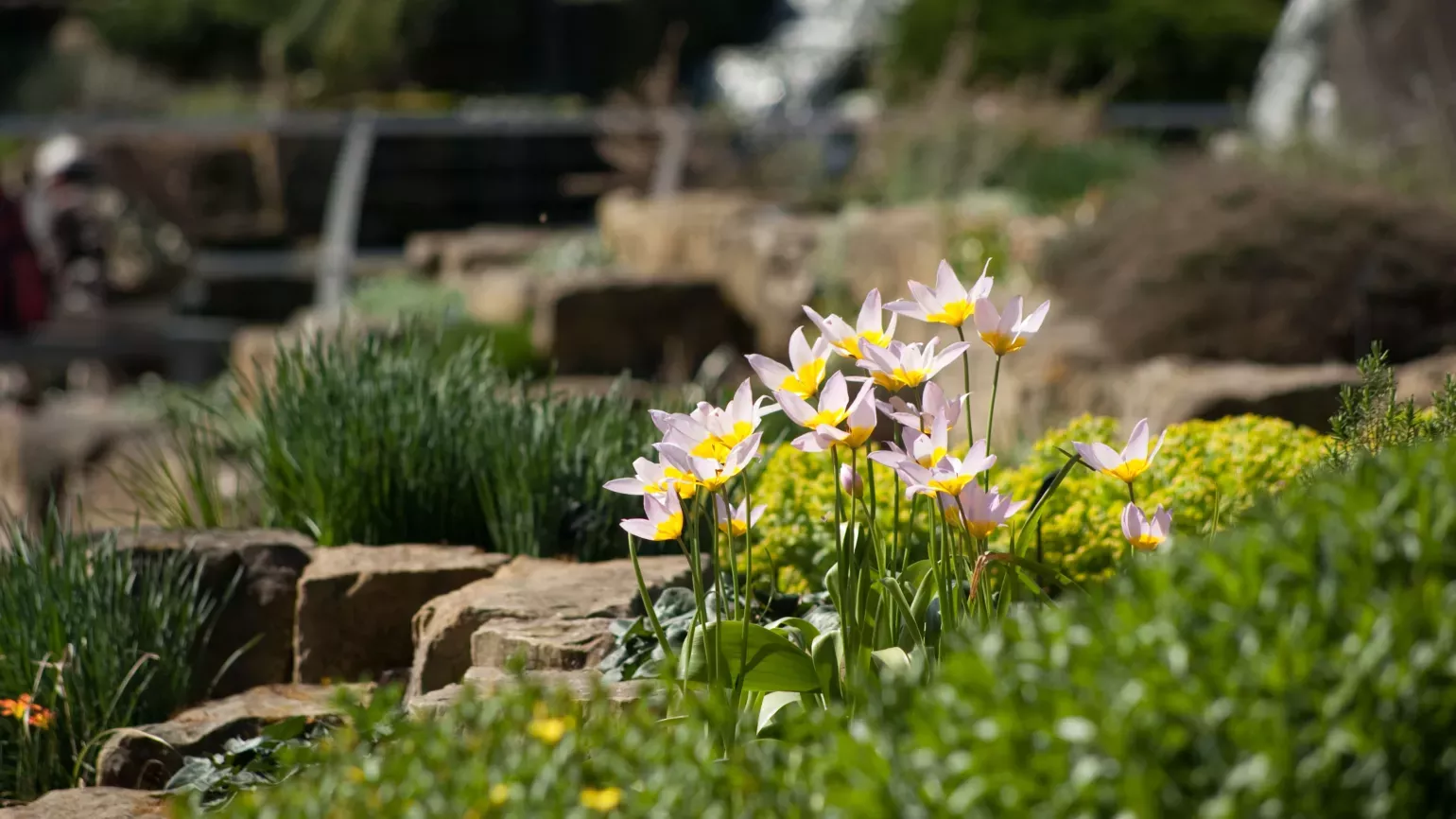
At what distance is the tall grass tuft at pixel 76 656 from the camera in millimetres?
3189

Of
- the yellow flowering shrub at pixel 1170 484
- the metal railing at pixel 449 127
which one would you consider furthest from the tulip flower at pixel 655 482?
the metal railing at pixel 449 127

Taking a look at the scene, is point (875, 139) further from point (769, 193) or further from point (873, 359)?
point (873, 359)

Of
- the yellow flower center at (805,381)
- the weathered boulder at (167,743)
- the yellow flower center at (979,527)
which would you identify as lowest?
the weathered boulder at (167,743)

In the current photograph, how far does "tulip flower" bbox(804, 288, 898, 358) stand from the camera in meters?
2.34

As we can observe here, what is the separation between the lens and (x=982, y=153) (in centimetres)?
1100

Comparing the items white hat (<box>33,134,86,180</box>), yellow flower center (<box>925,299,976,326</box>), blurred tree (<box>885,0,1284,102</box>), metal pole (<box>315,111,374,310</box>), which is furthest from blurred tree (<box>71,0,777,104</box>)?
yellow flower center (<box>925,299,976,326</box>)

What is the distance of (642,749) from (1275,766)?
26.3 inches

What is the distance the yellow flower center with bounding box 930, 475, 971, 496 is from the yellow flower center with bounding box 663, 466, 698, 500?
33 cm

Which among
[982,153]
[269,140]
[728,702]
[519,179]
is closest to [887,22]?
[519,179]

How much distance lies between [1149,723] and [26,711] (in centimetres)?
232

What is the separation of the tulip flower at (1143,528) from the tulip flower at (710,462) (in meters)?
0.54

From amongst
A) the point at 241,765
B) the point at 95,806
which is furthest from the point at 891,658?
the point at 95,806

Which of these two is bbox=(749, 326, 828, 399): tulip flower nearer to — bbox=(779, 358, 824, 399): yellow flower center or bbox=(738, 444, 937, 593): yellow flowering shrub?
bbox=(779, 358, 824, 399): yellow flower center

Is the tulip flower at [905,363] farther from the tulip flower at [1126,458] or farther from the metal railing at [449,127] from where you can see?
the metal railing at [449,127]
